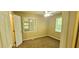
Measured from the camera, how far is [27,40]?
0.77 meters

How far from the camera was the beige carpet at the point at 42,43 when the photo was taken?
2.31ft

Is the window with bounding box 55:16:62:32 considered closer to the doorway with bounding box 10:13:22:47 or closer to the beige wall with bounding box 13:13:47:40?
the beige wall with bounding box 13:13:47:40

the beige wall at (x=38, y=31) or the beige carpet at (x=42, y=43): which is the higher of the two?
the beige wall at (x=38, y=31)

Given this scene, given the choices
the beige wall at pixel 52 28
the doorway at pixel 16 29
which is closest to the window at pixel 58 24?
the beige wall at pixel 52 28

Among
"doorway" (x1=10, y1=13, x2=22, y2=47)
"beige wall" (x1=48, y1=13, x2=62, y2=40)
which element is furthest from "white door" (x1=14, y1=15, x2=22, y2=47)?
"beige wall" (x1=48, y1=13, x2=62, y2=40)

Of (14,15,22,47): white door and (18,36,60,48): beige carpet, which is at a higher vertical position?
(14,15,22,47): white door

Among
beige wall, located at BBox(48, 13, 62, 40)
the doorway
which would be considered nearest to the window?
beige wall, located at BBox(48, 13, 62, 40)

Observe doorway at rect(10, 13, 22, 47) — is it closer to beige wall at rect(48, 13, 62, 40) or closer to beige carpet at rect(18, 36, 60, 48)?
beige carpet at rect(18, 36, 60, 48)

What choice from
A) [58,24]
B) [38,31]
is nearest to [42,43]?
[38,31]

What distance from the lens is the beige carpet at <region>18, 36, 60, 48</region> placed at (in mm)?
703

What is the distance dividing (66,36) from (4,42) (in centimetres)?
56

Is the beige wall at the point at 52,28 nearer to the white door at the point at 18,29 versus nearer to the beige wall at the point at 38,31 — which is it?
the beige wall at the point at 38,31

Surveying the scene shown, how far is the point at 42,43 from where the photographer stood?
75 cm
